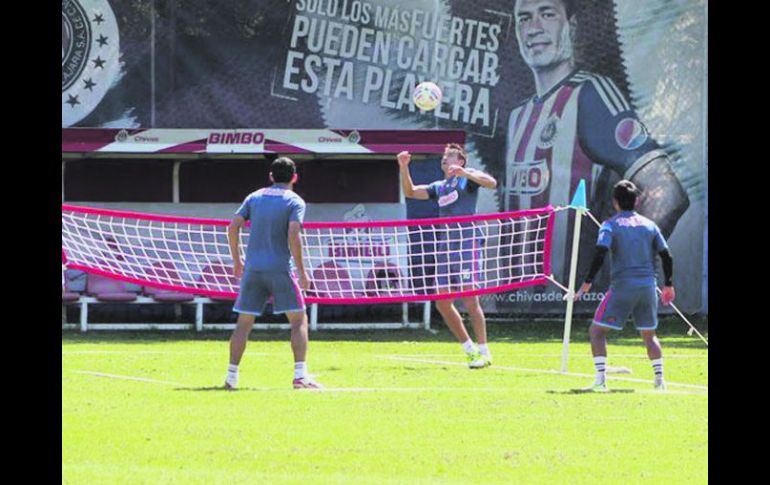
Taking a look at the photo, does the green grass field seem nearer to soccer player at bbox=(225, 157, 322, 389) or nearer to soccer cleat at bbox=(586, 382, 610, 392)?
soccer cleat at bbox=(586, 382, 610, 392)

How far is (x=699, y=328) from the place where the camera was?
2536cm

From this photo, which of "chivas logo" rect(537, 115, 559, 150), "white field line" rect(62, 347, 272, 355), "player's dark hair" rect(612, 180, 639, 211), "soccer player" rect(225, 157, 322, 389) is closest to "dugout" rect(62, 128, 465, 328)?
"chivas logo" rect(537, 115, 559, 150)

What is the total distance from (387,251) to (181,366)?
7.05 metres

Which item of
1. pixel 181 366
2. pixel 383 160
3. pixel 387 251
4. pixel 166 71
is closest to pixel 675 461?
pixel 181 366

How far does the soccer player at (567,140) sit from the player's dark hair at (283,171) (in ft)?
40.7

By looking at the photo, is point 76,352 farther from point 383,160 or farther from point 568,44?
point 568,44

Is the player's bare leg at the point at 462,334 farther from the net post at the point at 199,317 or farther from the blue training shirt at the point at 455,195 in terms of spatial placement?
the net post at the point at 199,317

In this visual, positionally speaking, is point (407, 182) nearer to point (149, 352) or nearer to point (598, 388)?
point (598, 388)

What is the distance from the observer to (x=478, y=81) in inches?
1028

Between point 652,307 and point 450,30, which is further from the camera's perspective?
point 450,30

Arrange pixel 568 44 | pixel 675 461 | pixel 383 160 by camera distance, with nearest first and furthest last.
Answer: pixel 675 461 → pixel 383 160 → pixel 568 44

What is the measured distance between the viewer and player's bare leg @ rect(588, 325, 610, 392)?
45.2ft

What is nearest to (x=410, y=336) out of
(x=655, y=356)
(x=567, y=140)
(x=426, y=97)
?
(x=426, y=97)
